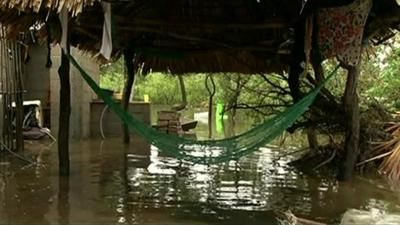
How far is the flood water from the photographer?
3.96 metres

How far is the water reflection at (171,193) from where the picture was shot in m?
3.96

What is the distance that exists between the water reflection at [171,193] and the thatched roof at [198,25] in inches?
52.9

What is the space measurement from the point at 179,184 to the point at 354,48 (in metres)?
2.02

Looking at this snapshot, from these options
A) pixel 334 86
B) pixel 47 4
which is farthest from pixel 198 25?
pixel 334 86

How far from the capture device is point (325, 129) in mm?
6520

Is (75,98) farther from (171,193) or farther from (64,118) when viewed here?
(171,193)

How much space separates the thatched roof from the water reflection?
52.9 inches

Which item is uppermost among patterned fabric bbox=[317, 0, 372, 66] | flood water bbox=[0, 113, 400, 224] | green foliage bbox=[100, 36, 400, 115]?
patterned fabric bbox=[317, 0, 372, 66]

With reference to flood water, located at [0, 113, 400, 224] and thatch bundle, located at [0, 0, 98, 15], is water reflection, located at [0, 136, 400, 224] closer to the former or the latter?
flood water, located at [0, 113, 400, 224]

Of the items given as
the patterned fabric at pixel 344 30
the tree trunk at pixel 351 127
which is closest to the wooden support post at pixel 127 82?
the patterned fabric at pixel 344 30

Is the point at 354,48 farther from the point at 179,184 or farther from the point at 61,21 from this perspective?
the point at 61,21

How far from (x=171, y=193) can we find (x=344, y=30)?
2.13 m

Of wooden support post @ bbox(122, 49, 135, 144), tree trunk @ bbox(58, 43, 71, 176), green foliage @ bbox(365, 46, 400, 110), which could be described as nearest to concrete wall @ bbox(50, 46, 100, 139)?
wooden support post @ bbox(122, 49, 135, 144)

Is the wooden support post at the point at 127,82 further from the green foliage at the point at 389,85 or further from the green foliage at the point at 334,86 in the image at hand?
the green foliage at the point at 389,85
